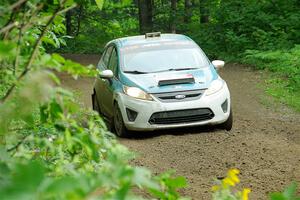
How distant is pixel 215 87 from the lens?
11148 millimetres

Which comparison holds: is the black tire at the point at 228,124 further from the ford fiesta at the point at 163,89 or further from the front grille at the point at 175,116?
the front grille at the point at 175,116

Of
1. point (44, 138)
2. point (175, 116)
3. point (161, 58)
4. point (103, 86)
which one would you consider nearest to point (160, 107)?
point (175, 116)

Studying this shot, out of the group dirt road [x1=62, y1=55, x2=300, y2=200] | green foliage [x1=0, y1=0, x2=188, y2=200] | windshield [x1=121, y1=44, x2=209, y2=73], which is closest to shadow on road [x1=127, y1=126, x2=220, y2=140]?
dirt road [x1=62, y1=55, x2=300, y2=200]

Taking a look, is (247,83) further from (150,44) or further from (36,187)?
(36,187)

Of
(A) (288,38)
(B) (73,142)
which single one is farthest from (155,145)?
(A) (288,38)

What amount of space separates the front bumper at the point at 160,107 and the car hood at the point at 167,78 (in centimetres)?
22

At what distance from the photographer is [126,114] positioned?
1099 cm

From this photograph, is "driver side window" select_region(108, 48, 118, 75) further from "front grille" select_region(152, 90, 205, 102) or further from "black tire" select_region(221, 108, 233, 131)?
"black tire" select_region(221, 108, 233, 131)

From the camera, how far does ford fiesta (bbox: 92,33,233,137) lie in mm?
10859

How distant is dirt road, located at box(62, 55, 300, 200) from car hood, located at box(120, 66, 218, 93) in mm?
843

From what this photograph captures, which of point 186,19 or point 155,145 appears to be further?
point 186,19

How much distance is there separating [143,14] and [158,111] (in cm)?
2142

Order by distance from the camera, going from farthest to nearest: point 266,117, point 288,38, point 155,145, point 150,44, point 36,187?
point 288,38
point 266,117
point 150,44
point 155,145
point 36,187

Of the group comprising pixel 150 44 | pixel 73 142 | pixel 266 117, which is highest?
pixel 73 142
